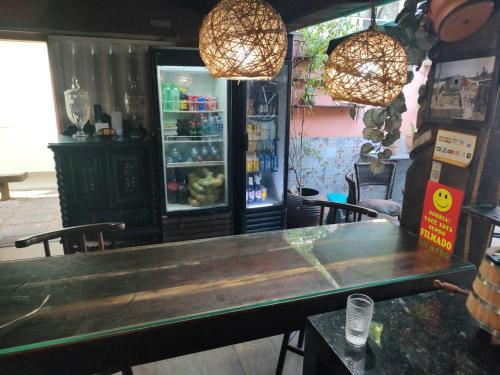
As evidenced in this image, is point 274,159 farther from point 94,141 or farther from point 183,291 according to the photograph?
point 183,291

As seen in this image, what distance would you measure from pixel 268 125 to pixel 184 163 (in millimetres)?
969

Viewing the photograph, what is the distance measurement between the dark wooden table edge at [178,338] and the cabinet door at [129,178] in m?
2.31

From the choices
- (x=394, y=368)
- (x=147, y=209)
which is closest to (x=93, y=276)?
(x=394, y=368)

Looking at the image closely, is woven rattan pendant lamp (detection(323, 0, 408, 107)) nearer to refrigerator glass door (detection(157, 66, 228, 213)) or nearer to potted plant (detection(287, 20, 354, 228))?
refrigerator glass door (detection(157, 66, 228, 213))

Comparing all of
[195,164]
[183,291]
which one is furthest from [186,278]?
[195,164]

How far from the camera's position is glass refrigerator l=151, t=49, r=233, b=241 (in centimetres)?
327

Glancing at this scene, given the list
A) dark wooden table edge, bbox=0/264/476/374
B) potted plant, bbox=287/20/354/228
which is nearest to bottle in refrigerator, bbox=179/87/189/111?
potted plant, bbox=287/20/354/228

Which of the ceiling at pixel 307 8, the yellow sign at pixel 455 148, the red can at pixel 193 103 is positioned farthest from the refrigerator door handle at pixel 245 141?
the yellow sign at pixel 455 148

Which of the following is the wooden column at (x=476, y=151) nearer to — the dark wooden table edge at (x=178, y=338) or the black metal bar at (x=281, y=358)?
the dark wooden table edge at (x=178, y=338)

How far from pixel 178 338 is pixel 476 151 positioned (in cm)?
141

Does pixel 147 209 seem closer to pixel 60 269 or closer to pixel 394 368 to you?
pixel 60 269

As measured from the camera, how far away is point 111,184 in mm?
3172

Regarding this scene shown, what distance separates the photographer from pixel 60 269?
1403mm

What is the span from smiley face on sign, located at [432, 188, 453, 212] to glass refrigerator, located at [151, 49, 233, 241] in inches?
78.8
